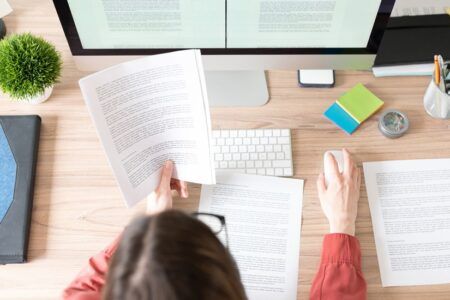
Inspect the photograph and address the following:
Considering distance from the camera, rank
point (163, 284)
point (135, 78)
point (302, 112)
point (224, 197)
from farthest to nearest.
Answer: point (302, 112), point (224, 197), point (135, 78), point (163, 284)

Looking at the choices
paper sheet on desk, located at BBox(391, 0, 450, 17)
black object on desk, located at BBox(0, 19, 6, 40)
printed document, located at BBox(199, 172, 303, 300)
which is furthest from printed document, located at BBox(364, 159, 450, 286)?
black object on desk, located at BBox(0, 19, 6, 40)

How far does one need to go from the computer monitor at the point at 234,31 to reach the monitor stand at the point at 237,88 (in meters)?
0.06

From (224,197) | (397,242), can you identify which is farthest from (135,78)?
(397,242)

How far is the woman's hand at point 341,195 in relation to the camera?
82 centimetres

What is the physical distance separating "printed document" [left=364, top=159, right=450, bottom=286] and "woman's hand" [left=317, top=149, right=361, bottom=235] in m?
0.04

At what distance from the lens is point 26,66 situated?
33.8 inches

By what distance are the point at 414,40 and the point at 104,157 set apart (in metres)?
0.71

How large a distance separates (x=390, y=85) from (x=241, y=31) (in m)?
0.36

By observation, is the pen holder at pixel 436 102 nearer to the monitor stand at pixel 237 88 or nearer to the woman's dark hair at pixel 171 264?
the monitor stand at pixel 237 88

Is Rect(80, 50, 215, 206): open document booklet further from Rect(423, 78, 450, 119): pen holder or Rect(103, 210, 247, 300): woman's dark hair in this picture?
Rect(423, 78, 450, 119): pen holder

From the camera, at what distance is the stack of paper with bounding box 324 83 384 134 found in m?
0.93

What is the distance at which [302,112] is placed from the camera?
0.95m

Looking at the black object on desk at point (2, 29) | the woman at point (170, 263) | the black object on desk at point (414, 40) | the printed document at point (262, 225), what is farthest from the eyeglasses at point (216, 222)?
the black object on desk at point (2, 29)

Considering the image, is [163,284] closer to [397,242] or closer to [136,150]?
[136,150]
